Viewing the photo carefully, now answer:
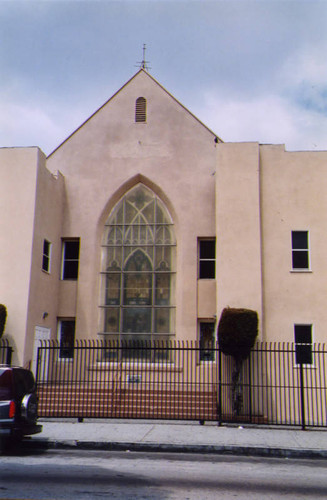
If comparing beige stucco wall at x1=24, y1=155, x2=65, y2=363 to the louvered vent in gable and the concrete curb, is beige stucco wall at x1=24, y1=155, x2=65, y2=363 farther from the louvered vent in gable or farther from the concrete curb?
the concrete curb

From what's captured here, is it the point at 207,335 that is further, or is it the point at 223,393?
the point at 207,335

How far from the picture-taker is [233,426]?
16109mm

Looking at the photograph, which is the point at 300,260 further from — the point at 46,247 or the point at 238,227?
the point at 46,247

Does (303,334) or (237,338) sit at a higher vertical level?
(303,334)

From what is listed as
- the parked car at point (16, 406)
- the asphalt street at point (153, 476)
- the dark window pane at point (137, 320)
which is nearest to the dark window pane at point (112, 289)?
the dark window pane at point (137, 320)

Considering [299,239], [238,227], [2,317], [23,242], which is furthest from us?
[299,239]

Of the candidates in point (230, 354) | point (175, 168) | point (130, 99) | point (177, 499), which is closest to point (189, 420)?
point (230, 354)

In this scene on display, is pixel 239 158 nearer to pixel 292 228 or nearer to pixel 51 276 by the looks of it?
pixel 292 228

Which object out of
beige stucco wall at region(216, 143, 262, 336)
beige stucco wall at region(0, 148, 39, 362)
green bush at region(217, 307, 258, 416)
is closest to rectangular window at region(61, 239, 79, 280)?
beige stucco wall at region(0, 148, 39, 362)

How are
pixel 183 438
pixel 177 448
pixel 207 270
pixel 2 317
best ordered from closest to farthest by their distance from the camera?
pixel 177 448
pixel 183 438
pixel 2 317
pixel 207 270

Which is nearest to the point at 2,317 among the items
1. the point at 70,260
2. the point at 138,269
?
the point at 70,260

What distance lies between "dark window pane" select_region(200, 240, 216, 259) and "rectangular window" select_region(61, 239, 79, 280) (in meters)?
4.89

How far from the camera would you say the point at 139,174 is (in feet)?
75.4

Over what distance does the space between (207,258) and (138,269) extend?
8.81ft
